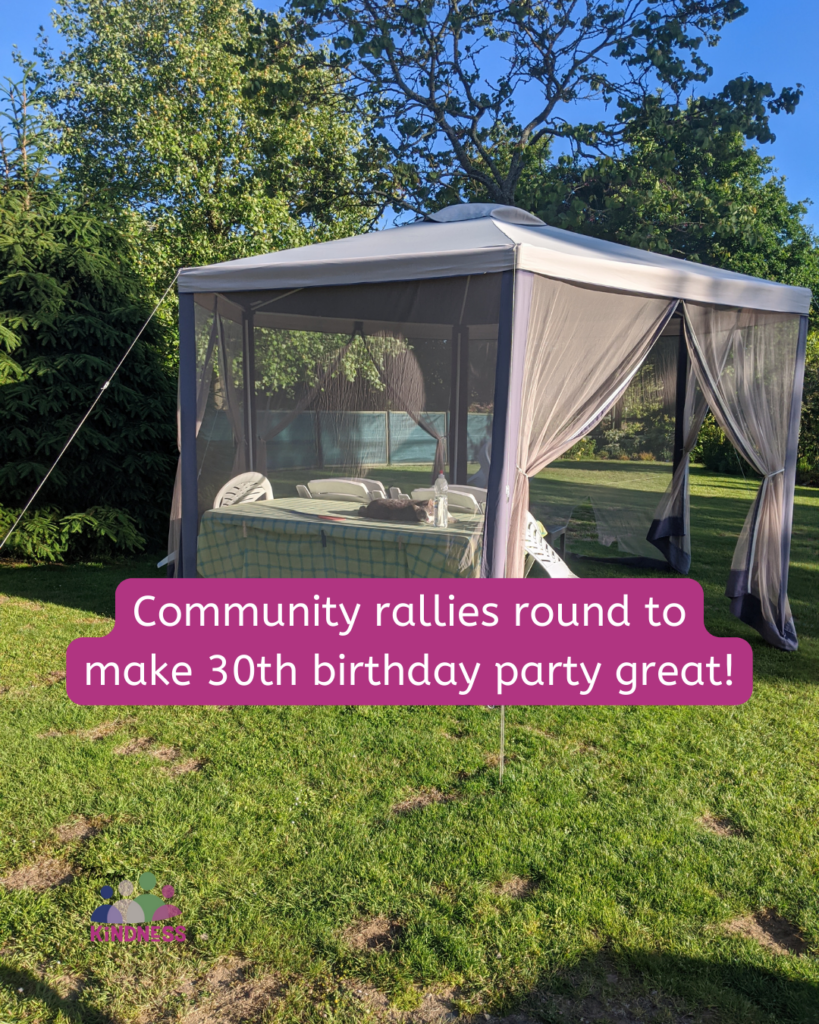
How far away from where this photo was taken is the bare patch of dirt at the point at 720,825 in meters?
2.81

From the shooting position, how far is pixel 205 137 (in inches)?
511

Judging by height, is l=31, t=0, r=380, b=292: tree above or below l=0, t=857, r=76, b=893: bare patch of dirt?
above

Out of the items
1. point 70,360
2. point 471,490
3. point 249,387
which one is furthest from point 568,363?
point 70,360

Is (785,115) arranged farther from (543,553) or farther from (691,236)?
(543,553)

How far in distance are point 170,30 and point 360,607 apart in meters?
18.7

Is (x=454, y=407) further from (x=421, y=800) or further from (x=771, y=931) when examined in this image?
(x=771, y=931)

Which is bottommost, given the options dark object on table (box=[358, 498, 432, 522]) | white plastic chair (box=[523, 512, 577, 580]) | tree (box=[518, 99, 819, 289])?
white plastic chair (box=[523, 512, 577, 580])

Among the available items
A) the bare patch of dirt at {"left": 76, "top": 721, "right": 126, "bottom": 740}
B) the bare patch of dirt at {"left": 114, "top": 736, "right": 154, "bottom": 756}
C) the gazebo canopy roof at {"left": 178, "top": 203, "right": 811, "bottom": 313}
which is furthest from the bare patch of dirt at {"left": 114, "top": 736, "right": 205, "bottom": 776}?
the gazebo canopy roof at {"left": 178, "top": 203, "right": 811, "bottom": 313}

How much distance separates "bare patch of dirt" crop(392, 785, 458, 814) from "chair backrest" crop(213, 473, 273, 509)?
280 cm

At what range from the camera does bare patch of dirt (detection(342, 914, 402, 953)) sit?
7.14 ft

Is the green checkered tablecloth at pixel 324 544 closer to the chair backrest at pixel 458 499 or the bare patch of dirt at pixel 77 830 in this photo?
the chair backrest at pixel 458 499

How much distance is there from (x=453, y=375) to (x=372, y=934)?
3241 mm

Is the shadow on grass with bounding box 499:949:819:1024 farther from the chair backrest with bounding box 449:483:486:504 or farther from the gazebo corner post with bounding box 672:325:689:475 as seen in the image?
the gazebo corner post with bounding box 672:325:689:475

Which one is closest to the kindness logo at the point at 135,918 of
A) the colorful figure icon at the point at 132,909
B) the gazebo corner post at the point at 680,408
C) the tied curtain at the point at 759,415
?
the colorful figure icon at the point at 132,909
